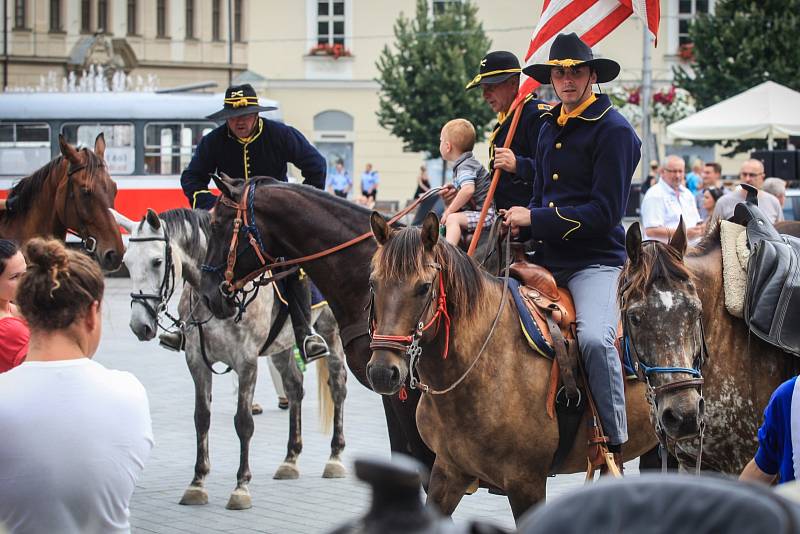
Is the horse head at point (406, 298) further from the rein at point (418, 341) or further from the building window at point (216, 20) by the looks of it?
the building window at point (216, 20)

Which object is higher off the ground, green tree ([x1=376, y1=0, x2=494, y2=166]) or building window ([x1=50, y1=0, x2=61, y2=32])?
building window ([x1=50, y1=0, x2=61, y2=32])

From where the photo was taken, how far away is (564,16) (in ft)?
21.9

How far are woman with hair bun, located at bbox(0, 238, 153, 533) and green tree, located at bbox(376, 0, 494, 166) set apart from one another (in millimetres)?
36440

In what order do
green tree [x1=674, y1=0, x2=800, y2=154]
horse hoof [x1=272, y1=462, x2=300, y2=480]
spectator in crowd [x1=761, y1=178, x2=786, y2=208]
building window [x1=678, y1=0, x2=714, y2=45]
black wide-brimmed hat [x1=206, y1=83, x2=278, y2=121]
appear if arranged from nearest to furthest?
black wide-brimmed hat [x1=206, y1=83, x2=278, y2=121]
horse hoof [x1=272, y1=462, x2=300, y2=480]
spectator in crowd [x1=761, y1=178, x2=786, y2=208]
green tree [x1=674, y1=0, x2=800, y2=154]
building window [x1=678, y1=0, x2=714, y2=45]

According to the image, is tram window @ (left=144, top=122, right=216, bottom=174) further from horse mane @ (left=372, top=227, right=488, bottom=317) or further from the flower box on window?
the flower box on window

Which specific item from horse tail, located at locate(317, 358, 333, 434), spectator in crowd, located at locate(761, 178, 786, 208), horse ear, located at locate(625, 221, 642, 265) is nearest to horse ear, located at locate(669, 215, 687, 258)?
horse ear, located at locate(625, 221, 642, 265)

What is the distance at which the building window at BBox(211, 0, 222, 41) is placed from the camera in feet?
158

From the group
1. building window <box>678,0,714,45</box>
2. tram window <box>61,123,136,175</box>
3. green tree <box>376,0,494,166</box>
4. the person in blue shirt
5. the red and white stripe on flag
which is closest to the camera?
the person in blue shirt

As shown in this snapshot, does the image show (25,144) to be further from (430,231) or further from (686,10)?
(686,10)

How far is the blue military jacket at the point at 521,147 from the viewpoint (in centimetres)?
627

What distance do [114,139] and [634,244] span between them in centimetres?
2159

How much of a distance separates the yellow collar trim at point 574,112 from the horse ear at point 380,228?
1.09 metres

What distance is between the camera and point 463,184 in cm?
646

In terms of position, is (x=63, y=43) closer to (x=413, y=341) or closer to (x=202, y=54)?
(x=202, y=54)
